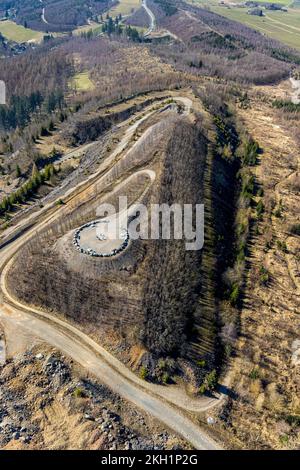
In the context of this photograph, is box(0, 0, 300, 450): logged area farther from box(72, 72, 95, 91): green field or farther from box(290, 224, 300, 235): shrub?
box(72, 72, 95, 91): green field

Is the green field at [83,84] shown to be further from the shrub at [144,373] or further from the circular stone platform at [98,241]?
the shrub at [144,373]

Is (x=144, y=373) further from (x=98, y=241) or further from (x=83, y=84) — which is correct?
(x=83, y=84)

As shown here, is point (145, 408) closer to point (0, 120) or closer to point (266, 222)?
point (266, 222)

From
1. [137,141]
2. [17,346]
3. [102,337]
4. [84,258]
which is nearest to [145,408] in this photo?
[102,337]

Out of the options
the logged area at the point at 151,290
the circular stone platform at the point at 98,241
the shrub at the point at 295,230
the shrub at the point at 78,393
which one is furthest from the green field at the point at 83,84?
the shrub at the point at 78,393

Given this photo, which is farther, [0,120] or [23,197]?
[0,120]
